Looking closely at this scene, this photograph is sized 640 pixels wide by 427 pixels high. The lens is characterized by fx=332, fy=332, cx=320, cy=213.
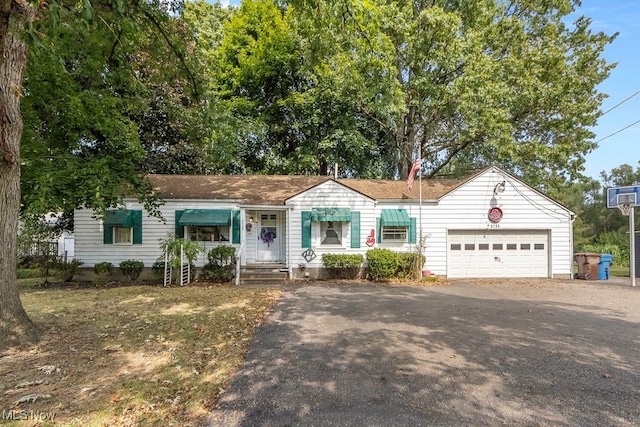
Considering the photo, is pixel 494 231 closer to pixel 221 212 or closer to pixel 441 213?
pixel 441 213

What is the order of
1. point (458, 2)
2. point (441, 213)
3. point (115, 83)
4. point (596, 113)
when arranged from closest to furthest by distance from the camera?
point (115, 83) < point (441, 213) < point (596, 113) < point (458, 2)

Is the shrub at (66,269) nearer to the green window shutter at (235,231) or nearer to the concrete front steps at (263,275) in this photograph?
the green window shutter at (235,231)

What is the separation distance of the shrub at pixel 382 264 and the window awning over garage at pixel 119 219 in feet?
28.8

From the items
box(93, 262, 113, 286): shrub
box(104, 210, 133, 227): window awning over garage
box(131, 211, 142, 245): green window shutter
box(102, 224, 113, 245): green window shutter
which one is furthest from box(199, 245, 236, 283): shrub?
box(102, 224, 113, 245): green window shutter

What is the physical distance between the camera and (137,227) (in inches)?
480

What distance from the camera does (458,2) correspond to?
55.2ft

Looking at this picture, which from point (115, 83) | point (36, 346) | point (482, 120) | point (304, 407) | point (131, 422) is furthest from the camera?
point (482, 120)

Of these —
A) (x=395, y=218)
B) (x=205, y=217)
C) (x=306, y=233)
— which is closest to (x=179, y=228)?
(x=205, y=217)

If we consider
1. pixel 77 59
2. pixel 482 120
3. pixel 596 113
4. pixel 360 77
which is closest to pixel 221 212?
pixel 77 59

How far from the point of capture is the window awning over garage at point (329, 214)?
1238cm

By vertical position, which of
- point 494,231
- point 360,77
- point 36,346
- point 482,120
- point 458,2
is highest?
point 458,2

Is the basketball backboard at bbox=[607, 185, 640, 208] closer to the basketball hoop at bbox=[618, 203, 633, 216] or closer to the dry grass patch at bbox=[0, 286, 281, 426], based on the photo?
the basketball hoop at bbox=[618, 203, 633, 216]

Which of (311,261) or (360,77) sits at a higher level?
(360,77)

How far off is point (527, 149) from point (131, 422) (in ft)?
55.4
